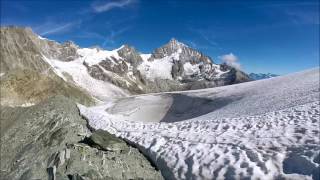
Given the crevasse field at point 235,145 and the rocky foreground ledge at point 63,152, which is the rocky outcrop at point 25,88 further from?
the crevasse field at point 235,145

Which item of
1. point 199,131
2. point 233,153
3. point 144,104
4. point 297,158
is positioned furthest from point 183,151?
point 144,104

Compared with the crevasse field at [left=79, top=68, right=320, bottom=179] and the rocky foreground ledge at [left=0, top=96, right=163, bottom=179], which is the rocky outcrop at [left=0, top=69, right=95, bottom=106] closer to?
the rocky foreground ledge at [left=0, top=96, right=163, bottom=179]

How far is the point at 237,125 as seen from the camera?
18.3m

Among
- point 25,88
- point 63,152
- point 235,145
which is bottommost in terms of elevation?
point 63,152

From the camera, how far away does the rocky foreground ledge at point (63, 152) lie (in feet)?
47.4

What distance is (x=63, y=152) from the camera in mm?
15492

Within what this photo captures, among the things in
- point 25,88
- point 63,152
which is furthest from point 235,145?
point 25,88

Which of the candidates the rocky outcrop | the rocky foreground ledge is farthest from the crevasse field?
the rocky outcrop

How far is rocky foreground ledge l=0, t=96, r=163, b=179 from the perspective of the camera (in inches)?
569

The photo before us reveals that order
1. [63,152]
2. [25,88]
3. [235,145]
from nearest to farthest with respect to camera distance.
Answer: [235,145], [63,152], [25,88]

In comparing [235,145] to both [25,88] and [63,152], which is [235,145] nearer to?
[63,152]

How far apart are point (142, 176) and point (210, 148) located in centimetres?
280

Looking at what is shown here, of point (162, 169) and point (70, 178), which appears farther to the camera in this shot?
point (162, 169)

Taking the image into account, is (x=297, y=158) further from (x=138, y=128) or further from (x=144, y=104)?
(x=144, y=104)
